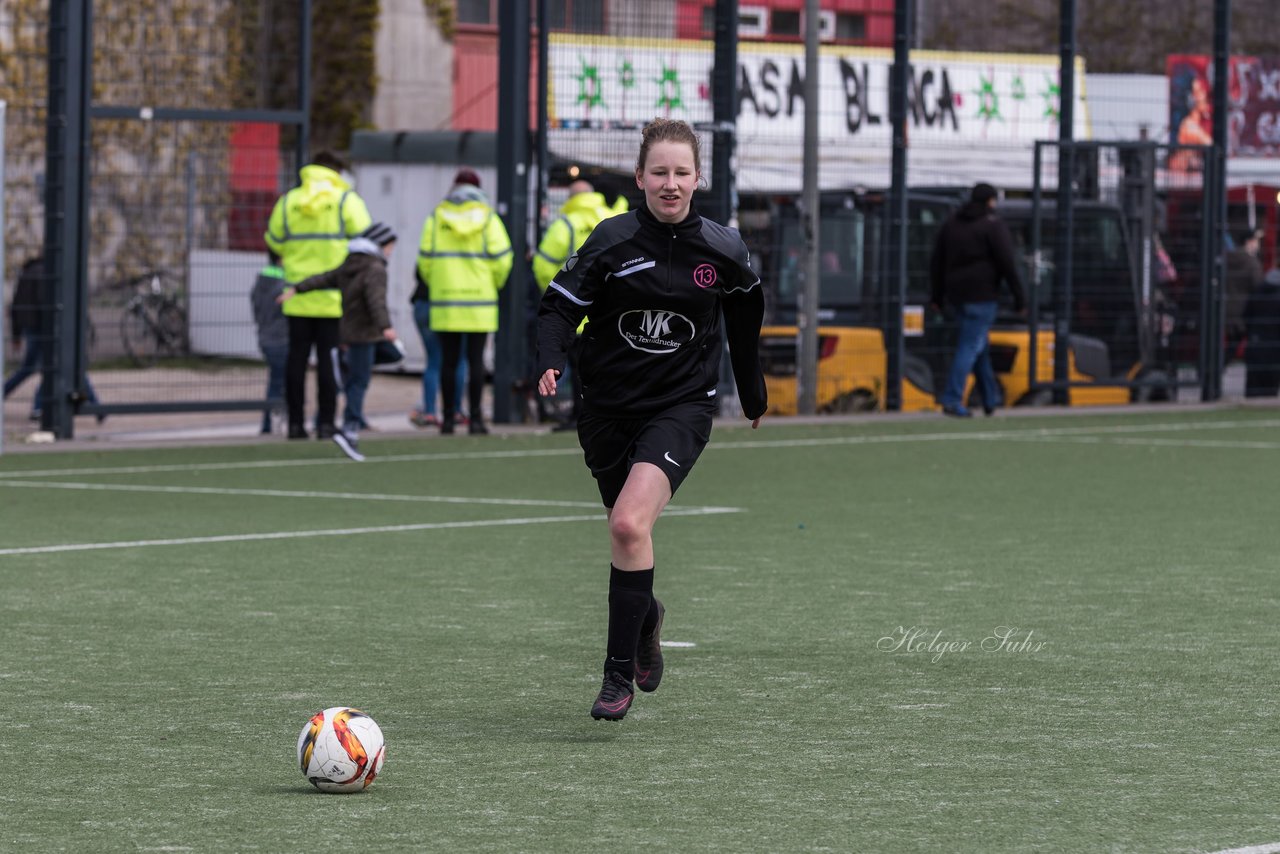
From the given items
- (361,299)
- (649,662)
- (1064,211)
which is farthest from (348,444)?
(649,662)

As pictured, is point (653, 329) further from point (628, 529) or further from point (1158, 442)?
point (1158, 442)

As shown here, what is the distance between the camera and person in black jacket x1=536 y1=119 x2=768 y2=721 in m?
6.88

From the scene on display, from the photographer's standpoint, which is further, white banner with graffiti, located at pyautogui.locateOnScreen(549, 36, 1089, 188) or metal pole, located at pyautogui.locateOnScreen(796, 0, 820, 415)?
metal pole, located at pyautogui.locateOnScreen(796, 0, 820, 415)

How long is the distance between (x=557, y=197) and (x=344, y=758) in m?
15.1

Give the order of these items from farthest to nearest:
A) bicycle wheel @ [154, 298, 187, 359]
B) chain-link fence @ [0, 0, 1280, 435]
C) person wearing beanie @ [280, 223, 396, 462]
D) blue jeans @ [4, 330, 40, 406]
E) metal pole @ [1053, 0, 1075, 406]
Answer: metal pole @ [1053, 0, 1075, 406] < chain-link fence @ [0, 0, 1280, 435] < bicycle wheel @ [154, 298, 187, 359] < blue jeans @ [4, 330, 40, 406] < person wearing beanie @ [280, 223, 396, 462]

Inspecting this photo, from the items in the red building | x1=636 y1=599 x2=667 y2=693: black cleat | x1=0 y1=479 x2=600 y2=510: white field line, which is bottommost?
x1=0 y1=479 x2=600 y2=510: white field line

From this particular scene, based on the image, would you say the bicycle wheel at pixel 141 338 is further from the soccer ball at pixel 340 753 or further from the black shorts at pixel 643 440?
the soccer ball at pixel 340 753

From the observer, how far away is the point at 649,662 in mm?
7090

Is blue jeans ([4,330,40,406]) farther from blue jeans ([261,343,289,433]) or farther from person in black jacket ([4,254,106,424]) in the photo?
blue jeans ([261,343,289,433])

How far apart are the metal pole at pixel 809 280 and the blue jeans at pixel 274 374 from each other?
189 inches

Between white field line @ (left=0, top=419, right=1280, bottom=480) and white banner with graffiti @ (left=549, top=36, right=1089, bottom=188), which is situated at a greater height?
white banner with graffiti @ (left=549, top=36, right=1089, bottom=188)

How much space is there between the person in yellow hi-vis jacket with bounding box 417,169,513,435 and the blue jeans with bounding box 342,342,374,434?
775mm

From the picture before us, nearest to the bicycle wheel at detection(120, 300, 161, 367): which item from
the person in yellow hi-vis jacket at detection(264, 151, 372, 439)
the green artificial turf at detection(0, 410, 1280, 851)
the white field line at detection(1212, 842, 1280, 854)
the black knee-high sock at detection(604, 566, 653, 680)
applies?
the person in yellow hi-vis jacket at detection(264, 151, 372, 439)

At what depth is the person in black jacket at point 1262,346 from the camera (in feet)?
82.8
